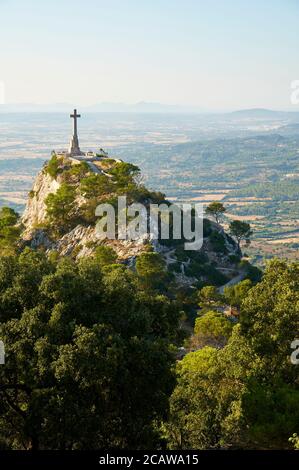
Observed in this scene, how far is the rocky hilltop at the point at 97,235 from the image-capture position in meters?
52.5

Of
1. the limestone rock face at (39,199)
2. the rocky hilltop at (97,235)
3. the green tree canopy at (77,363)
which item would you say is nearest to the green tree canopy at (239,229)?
the rocky hilltop at (97,235)

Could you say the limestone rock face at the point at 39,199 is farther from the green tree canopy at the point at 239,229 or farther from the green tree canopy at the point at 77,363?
the green tree canopy at the point at 77,363

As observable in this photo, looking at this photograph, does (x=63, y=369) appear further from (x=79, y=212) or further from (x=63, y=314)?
(x=79, y=212)

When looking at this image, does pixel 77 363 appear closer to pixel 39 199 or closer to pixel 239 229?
pixel 239 229

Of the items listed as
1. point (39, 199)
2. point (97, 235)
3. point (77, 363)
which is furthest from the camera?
point (39, 199)

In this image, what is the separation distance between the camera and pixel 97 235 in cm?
5556

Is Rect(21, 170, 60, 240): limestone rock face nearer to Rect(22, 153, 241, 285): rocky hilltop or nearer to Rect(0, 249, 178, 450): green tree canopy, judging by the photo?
Rect(22, 153, 241, 285): rocky hilltop

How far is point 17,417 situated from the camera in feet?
65.6

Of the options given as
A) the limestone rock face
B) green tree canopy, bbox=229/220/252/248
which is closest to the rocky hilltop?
the limestone rock face

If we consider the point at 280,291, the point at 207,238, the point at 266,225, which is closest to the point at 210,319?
the point at 280,291

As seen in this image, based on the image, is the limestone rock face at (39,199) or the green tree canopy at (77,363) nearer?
the green tree canopy at (77,363)

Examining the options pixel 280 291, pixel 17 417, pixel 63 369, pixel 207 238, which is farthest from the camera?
pixel 207 238

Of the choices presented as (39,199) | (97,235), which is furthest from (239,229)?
(39,199)

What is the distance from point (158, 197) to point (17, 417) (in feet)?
147
